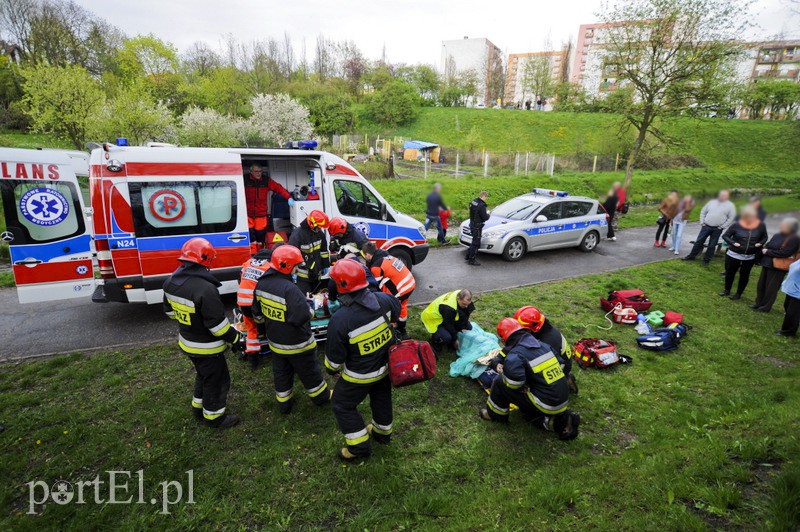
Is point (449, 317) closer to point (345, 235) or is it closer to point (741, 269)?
point (345, 235)

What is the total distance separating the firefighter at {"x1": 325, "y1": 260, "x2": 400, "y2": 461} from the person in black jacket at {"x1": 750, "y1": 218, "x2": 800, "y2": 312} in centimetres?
646

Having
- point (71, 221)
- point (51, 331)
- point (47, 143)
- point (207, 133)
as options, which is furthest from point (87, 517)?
point (47, 143)

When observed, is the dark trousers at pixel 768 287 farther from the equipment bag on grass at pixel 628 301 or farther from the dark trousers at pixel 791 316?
the equipment bag on grass at pixel 628 301

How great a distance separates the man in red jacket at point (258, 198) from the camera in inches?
318

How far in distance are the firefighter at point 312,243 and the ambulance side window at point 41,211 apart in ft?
11.8

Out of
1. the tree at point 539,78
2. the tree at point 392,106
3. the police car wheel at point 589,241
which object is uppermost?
the tree at point 539,78

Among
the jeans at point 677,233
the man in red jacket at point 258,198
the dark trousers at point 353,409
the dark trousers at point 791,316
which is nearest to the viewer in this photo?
the dark trousers at point 353,409

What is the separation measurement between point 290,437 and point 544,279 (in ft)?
24.5

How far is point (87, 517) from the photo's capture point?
3.14m

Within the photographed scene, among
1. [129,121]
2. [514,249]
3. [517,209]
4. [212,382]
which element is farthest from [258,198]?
[129,121]

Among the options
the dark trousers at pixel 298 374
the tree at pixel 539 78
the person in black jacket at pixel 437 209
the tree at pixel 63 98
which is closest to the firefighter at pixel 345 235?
the dark trousers at pixel 298 374

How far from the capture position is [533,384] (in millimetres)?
4000

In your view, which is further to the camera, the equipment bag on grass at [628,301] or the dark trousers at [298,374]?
the equipment bag on grass at [628,301]

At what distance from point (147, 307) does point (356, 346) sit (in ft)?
19.6
